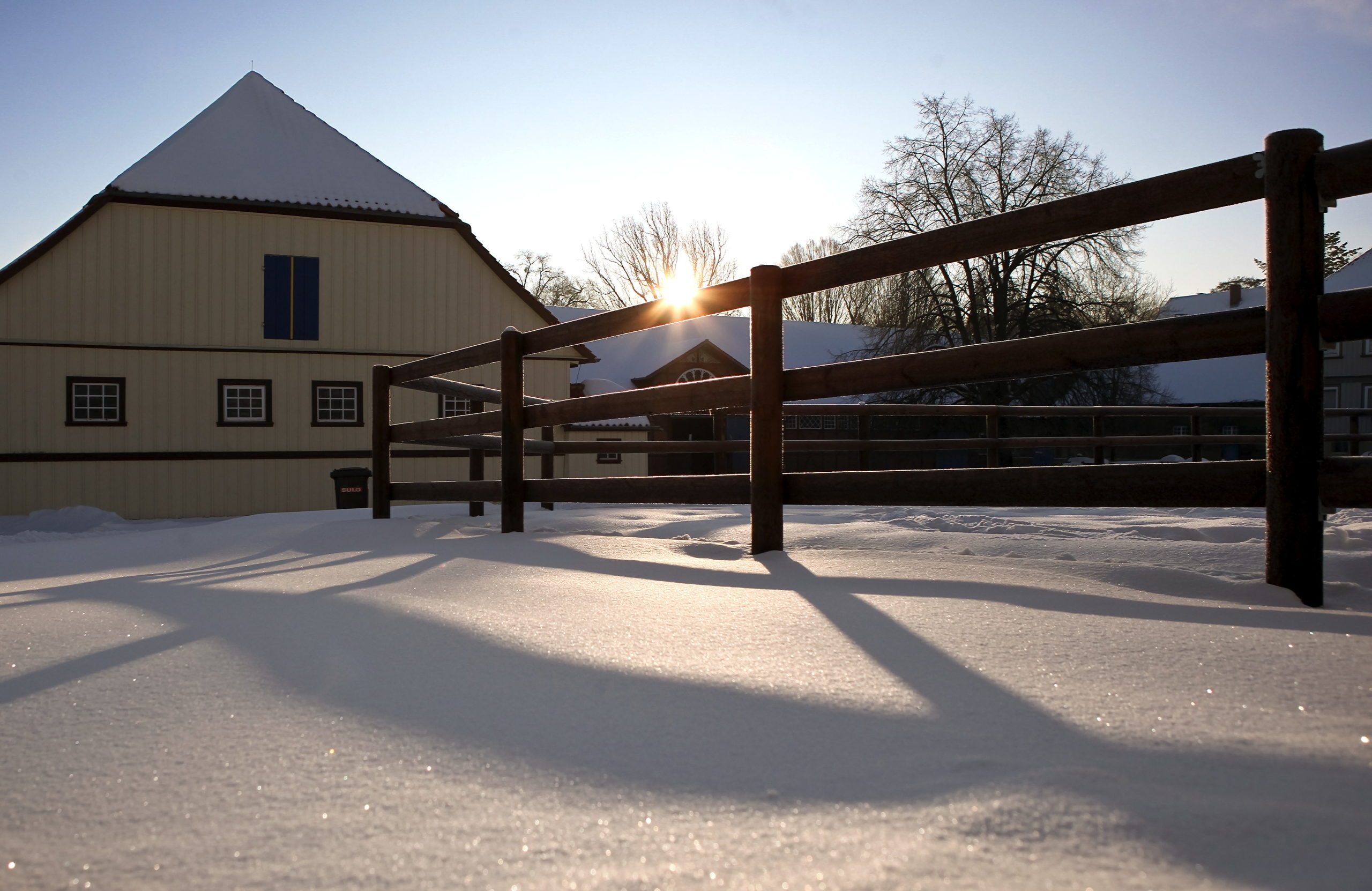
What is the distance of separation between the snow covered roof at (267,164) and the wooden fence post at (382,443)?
1187cm

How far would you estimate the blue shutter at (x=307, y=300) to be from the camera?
16500mm

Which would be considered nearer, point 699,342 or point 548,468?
point 548,468

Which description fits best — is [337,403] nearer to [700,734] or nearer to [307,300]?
[307,300]

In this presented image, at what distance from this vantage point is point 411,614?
234cm

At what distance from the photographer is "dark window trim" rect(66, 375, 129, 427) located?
50.0 ft

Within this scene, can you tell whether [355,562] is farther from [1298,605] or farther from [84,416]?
[84,416]

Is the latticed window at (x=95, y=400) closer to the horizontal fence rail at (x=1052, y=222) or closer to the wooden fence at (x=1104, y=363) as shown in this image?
the wooden fence at (x=1104, y=363)

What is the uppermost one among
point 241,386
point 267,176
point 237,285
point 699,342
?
point 267,176

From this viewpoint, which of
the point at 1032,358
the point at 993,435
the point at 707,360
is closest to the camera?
the point at 1032,358

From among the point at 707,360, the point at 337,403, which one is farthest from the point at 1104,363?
the point at 707,360

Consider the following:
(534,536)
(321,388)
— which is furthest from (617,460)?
(534,536)

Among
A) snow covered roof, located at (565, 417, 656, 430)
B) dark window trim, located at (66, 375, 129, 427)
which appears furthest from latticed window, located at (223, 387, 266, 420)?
snow covered roof, located at (565, 417, 656, 430)

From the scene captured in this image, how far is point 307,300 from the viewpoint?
653 inches

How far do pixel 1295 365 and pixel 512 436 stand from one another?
3.58 m
